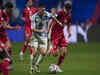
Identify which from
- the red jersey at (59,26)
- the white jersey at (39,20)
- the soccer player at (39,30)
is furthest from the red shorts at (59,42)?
the white jersey at (39,20)

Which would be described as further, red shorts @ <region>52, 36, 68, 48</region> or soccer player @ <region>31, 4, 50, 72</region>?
red shorts @ <region>52, 36, 68, 48</region>

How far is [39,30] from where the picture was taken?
11.6 meters

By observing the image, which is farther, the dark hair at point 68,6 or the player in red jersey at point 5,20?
the dark hair at point 68,6

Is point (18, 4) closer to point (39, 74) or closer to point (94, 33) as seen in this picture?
point (94, 33)

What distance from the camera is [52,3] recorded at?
29844 millimetres

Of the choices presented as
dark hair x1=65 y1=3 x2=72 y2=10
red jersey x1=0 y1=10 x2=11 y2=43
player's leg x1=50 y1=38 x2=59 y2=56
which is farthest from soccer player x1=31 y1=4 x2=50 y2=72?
red jersey x1=0 y1=10 x2=11 y2=43

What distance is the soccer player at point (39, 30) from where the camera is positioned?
11570 mm

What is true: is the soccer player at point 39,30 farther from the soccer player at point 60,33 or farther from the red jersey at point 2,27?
the red jersey at point 2,27

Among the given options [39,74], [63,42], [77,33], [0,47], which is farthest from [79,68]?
[77,33]

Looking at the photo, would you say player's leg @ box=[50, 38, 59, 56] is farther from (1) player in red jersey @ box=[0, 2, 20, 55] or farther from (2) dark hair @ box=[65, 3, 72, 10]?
(1) player in red jersey @ box=[0, 2, 20, 55]

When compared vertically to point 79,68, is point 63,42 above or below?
above

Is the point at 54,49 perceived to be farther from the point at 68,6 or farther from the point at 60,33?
the point at 68,6

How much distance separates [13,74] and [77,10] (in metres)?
19.1

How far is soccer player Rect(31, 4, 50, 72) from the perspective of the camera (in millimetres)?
11570
